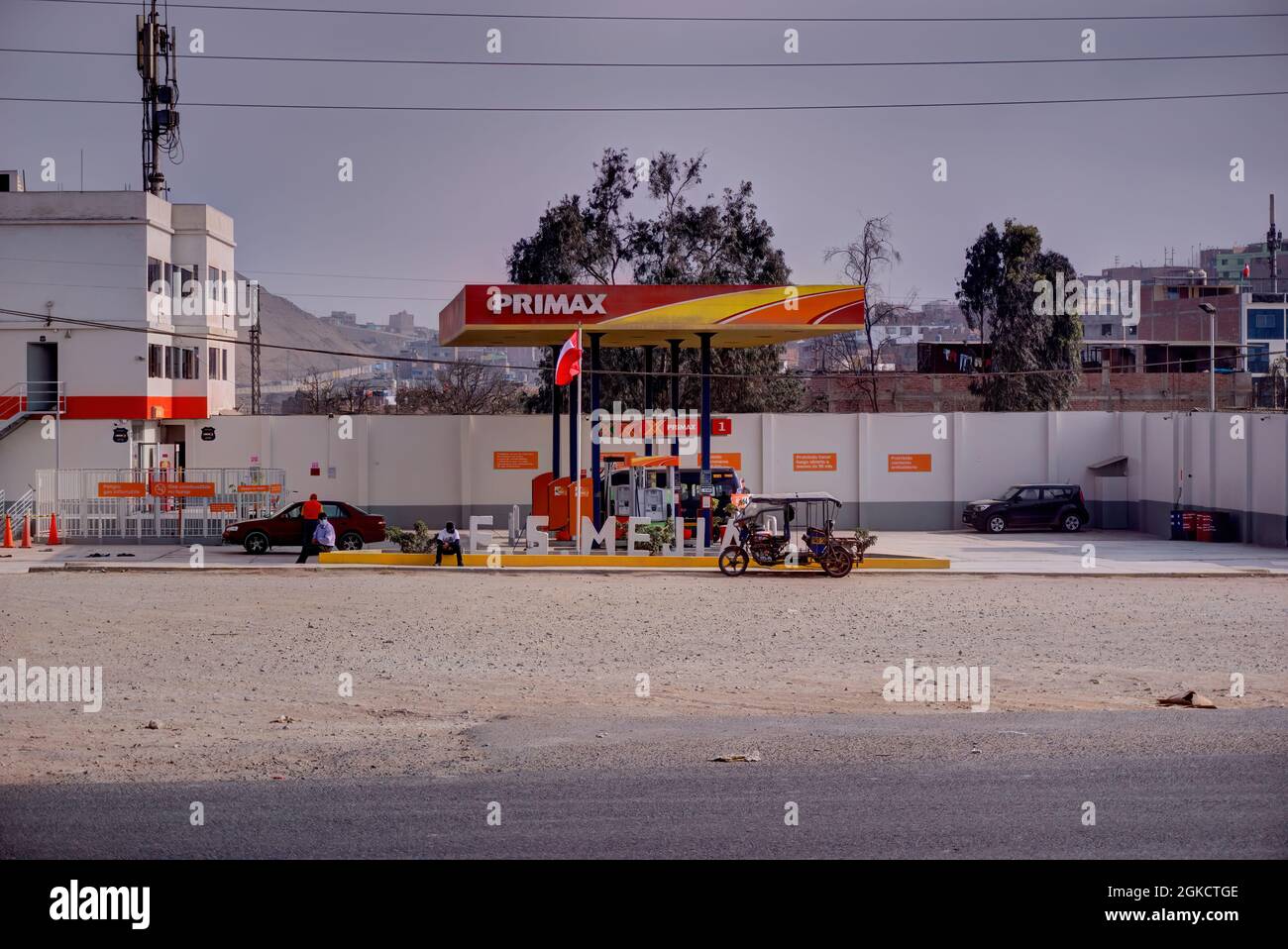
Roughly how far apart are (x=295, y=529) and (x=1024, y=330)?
4180cm

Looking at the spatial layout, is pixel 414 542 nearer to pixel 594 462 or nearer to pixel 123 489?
pixel 594 462

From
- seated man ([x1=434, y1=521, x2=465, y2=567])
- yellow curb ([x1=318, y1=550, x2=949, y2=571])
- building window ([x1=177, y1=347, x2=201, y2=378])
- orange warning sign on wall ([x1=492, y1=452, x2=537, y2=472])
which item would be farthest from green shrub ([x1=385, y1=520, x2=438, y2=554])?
building window ([x1=177, y1=347, x2=201, y2=378])

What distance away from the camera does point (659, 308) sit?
31734mm

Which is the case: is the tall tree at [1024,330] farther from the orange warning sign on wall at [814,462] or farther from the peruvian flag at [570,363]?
the peruvian flag at [570,363]

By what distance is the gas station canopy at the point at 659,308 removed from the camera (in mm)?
31406

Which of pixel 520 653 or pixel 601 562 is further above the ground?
pixel 601 562

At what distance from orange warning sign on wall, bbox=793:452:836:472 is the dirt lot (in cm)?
1405

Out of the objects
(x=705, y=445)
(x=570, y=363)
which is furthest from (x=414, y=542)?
(x=705, y=445)

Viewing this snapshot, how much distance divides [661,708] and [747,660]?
327 centimetres

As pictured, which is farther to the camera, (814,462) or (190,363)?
(190,363)

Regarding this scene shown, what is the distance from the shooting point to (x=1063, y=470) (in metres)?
42.0

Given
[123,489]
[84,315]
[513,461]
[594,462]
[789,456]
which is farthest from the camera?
[84,315]

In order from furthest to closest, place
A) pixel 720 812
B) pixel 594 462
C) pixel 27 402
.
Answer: pixel 27 402 → pixel 594 462 → pixel 720 812
